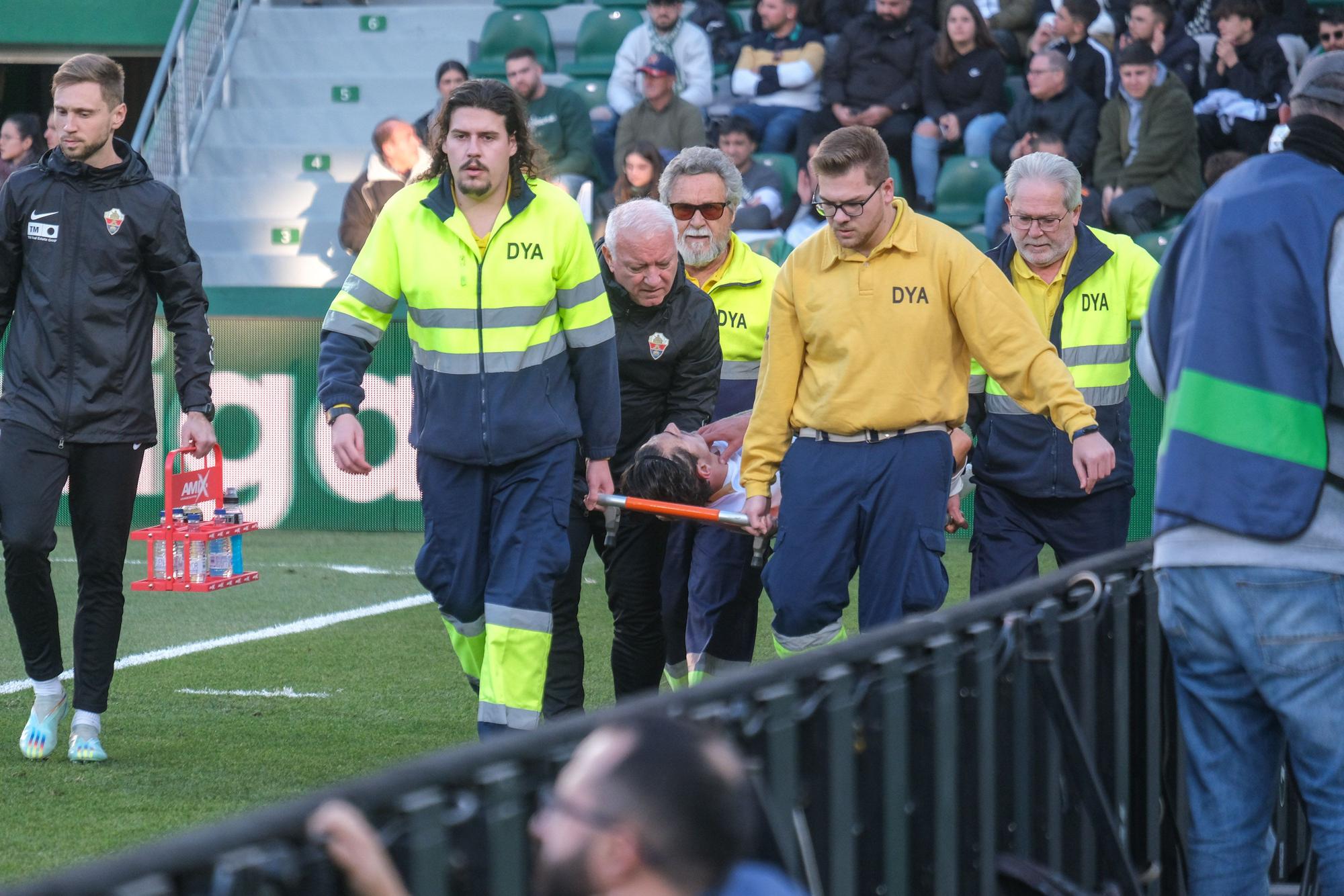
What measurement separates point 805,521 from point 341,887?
10.9ft

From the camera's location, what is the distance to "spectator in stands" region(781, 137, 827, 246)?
1320cm

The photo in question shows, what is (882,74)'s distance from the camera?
1419 centimetres

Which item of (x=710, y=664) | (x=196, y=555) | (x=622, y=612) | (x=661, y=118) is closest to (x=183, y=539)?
(x=196, y=555)

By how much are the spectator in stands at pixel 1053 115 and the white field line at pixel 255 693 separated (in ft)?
23.6

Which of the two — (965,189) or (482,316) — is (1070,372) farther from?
(965,189)

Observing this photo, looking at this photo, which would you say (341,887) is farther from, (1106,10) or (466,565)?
(1106,10)

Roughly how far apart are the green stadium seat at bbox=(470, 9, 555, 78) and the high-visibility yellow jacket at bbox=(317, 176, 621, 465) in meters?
12.0

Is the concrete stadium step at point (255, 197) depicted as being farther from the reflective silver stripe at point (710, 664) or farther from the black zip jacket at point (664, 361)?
the reflective silver stripe at point (710, 664)

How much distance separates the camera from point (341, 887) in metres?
1.95

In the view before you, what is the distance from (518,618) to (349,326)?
98 centimetres

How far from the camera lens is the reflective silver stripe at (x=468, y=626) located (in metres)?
5.42

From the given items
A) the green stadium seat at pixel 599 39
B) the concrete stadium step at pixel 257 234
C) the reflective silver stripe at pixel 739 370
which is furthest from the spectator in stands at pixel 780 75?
the reflective silver stripe at pixel 739 370

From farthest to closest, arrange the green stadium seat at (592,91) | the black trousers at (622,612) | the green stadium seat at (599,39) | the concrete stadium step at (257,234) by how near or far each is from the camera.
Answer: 1. the green stadium seat at (599,39)
2. the green stadium seat at (592,91)
3. the concrete stadium step at (257,234)
4. the black trousers at (622,612)

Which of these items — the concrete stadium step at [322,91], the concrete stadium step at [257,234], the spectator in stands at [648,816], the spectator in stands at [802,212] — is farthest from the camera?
the concrete stadium step at [322,91]
